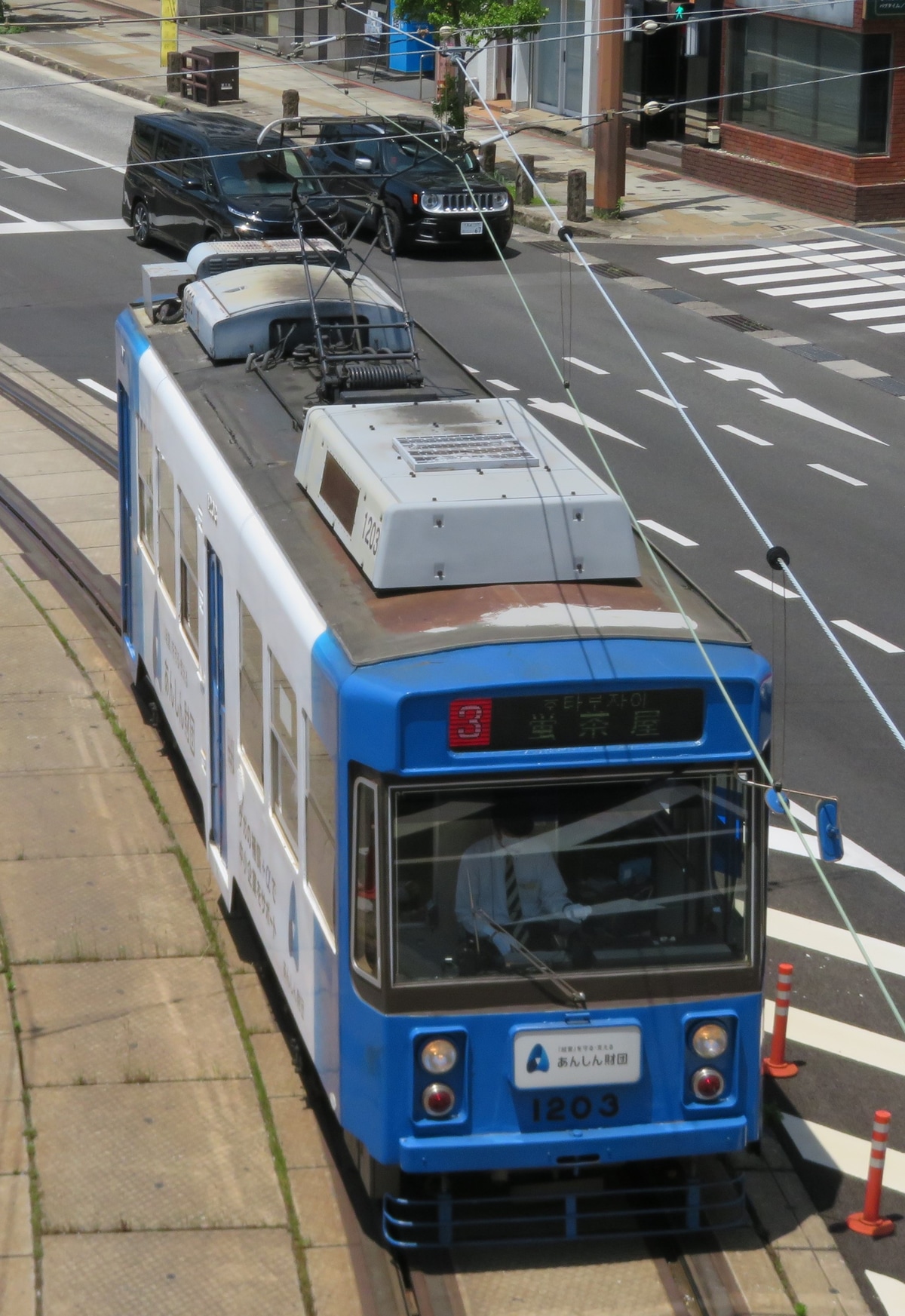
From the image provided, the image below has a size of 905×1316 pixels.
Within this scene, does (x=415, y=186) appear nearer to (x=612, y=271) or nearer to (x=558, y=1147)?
(x=612, y=271)

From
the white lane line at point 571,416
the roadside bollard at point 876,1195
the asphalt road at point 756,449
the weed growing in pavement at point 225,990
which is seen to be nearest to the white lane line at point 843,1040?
the asphalt road at point 756,449

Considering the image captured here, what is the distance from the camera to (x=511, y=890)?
7039mm

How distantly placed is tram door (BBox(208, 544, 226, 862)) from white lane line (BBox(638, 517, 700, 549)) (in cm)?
760

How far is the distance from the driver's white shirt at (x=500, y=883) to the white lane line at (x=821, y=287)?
21099 mm

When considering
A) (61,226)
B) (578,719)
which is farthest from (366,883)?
(61,226)

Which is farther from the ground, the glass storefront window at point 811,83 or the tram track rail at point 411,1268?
the glass storefront window at point 811,83

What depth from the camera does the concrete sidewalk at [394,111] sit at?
102 ft

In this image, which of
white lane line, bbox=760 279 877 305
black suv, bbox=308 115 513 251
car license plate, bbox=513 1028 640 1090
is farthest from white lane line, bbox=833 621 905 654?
black suv, bbox=308 115 513 251

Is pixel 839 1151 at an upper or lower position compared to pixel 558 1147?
lower

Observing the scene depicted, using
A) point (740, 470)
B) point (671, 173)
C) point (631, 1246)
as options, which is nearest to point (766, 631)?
point (740, 470)

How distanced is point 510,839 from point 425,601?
3.57ft

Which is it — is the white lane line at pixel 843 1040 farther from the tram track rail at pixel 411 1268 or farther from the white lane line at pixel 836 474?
the white lane line at pixel 836 474

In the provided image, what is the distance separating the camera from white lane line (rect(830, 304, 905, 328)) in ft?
84.8

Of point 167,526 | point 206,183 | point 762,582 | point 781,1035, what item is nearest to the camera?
point 781,1035
